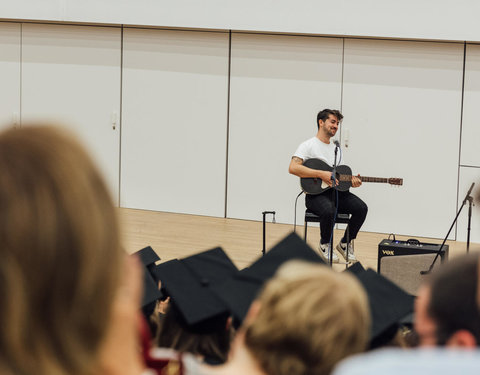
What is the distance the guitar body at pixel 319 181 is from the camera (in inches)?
278

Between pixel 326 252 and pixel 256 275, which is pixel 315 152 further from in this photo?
pixel 256 275

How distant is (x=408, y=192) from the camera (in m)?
8.96

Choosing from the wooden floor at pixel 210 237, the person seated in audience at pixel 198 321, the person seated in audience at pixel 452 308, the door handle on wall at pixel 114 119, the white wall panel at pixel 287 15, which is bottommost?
the wooden floor at pixel 210 237

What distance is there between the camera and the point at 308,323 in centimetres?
123

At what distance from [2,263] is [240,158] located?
8.77m

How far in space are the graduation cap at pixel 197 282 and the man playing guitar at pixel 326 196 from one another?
4063 millimetres

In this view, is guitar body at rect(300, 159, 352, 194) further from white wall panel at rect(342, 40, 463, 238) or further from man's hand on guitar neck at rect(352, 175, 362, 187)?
white wall panel at rect(342, 40, 463, 238)

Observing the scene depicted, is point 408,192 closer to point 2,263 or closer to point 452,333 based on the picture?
point 452,333

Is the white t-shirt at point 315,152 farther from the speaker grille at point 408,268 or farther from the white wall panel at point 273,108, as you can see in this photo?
the white wall panel at point 273,108

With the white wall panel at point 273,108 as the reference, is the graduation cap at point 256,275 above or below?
below

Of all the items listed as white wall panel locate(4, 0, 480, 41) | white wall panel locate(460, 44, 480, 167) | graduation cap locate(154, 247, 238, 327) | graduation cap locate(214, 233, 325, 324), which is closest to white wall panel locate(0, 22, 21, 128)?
white wall panel locate(4, 0, 480, 41)

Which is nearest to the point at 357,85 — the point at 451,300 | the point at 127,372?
the point at 451,300

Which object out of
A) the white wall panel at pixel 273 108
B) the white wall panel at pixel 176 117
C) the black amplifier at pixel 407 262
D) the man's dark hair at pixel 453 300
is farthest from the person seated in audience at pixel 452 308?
the white wall panel at pixel 176 117

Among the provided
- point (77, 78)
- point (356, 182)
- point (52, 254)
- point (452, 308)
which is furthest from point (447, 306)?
point (77, 78)
